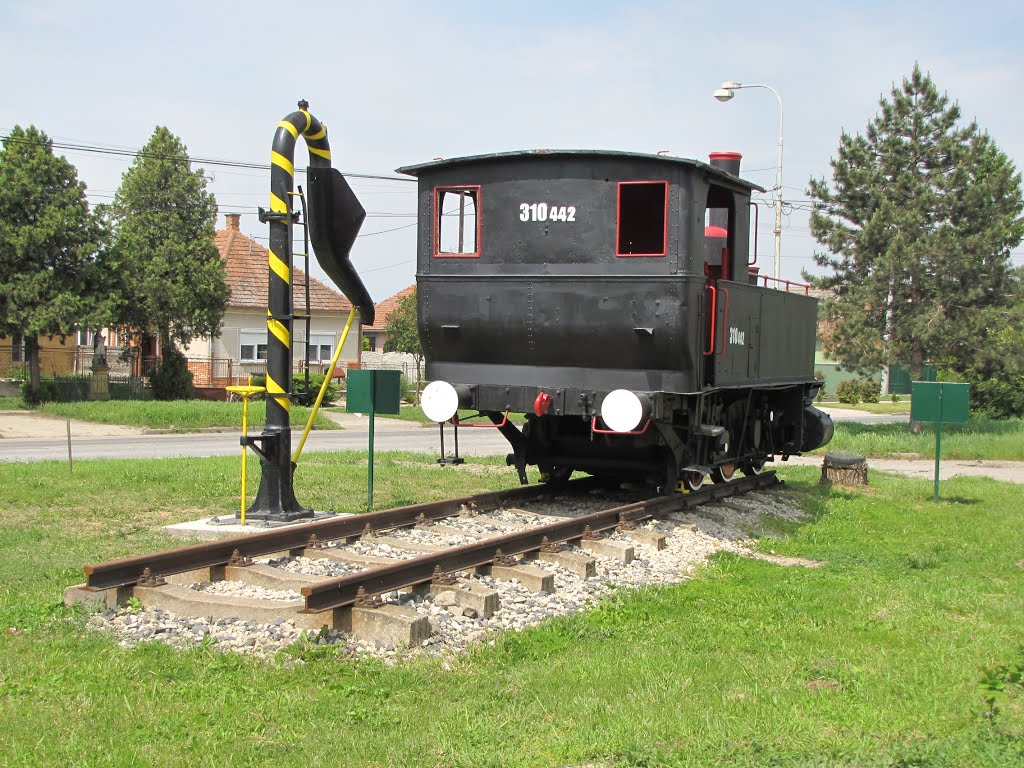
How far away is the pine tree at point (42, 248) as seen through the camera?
29156 millimetres

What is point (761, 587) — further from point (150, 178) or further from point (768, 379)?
point (150, 178)

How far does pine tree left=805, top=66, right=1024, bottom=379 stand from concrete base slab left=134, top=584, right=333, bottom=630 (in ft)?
75.0

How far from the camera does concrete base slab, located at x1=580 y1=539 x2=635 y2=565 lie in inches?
358

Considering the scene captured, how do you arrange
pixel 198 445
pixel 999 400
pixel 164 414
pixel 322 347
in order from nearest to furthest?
pixel 198 445 → pixel 164 414 → pixel 999 400 → pixel 322 347

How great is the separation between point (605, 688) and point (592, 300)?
5.32 m

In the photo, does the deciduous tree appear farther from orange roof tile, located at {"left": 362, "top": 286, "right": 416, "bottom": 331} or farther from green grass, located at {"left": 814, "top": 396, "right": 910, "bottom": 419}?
green grass, located at {"left": 814, "top": 396, "right": 910, "bottom": 419}

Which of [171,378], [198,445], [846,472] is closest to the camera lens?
[846,472]

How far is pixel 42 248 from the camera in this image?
29.7 meters

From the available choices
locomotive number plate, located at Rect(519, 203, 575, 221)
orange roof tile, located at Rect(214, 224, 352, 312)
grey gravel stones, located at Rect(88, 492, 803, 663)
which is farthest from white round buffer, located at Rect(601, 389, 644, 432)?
orange roof tile, located at Rect(214, 224, 352, 312)

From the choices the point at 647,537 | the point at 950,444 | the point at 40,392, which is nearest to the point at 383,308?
the point at 40,392

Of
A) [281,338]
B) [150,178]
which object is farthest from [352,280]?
[150,178]

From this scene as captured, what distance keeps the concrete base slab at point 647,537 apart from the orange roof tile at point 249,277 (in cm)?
3155

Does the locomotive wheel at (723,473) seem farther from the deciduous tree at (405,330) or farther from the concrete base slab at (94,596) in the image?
the deciduous tree at (405,330)

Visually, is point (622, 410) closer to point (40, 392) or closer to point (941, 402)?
point (941, 402)
